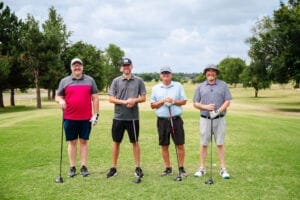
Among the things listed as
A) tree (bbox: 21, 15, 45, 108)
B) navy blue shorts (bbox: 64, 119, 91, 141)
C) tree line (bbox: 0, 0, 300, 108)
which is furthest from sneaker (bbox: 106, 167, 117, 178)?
tree (bbox: 21, 15, 45, 108)

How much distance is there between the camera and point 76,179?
780 cm

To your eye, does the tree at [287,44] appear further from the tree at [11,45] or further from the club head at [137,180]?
the club head at [137,180]

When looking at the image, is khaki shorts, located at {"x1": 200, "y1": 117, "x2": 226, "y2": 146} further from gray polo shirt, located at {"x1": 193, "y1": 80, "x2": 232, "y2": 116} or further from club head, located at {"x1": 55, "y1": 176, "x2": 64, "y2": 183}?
club head, located at {"x1": 55, "y1": 176, "x2": 64, "y2": 183}

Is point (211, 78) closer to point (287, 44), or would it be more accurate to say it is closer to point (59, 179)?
point (59, 179)

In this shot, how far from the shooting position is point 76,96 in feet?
25.9

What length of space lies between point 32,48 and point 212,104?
32.5 m

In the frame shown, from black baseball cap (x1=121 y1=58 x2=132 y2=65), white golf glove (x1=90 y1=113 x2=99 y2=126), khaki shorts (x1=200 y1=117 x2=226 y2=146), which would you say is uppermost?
black baseball cap (x1=121 y1=58 x2=132 y2=65)

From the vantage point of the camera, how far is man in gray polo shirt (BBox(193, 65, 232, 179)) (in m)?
7.77

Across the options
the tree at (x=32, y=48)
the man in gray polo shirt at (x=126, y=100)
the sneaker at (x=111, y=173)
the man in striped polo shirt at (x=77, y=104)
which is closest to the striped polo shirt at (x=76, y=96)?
the man in striped polo shirt at (x=77, y=104)

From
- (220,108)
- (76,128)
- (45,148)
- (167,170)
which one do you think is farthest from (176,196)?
(45,148)

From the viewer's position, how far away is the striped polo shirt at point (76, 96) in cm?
791

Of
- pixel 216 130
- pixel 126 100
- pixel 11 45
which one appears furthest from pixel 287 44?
pixel 126 100

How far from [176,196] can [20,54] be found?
33809 mm

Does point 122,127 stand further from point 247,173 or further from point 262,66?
point 262,66
